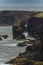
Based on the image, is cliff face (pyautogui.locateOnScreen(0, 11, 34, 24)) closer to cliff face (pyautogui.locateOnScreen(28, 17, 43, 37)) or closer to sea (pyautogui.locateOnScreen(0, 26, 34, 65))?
sea (pyautogui.locateOnScreen(0, 26, 34, 65))

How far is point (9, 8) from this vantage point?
695 centimetres

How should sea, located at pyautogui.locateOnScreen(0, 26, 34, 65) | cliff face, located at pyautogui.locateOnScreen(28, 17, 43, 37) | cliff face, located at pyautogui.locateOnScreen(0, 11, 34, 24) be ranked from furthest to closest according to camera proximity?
cliff face, located at pyautogui.locateOnScreen(0, 11, 34, 24)
cliff face, located at pyautogui.locateOnScreen(28, 17, 43, 37)
sea, located at pyautogui.locateOnScreen(0, 26, 34, 65)

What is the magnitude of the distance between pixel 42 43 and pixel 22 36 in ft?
6.27

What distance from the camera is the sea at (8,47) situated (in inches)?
198

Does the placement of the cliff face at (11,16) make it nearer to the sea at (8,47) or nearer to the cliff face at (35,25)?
the sea at (8,47)

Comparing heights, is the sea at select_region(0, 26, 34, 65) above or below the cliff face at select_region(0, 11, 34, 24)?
below

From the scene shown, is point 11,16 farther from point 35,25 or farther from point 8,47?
point 8,47

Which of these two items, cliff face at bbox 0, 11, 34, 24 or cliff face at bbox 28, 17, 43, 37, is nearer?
cliff face at bbox 28, 17, 43, 37

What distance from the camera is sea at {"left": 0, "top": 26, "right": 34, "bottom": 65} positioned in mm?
5026

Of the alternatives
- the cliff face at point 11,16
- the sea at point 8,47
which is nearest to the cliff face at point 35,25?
the sea at point 8,47

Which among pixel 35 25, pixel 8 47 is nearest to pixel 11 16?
pixel 35 25

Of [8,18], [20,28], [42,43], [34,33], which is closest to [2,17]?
[8,18]

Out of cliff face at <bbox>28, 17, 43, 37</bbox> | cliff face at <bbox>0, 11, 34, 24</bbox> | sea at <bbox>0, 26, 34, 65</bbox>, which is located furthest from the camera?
cliff face at <bbox>0, 11, 34, 24</bbox>

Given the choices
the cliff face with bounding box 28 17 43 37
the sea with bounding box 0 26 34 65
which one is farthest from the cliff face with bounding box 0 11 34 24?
the cliff face with bounding box 28 17 43 37
